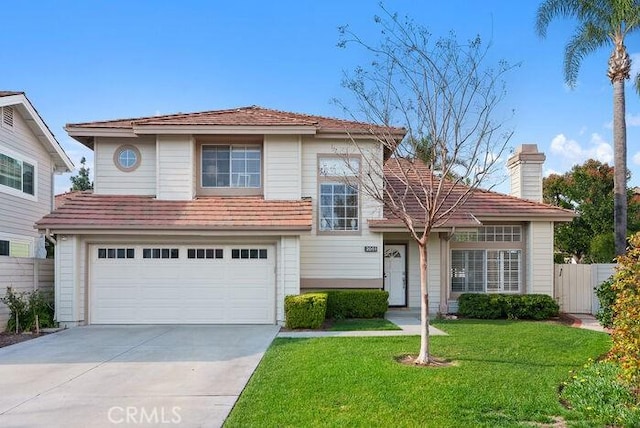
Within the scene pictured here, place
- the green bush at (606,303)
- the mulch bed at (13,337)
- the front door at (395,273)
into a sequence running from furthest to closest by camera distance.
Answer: the front door at (395,273) → the green bush at (606,303) → the mulch bed at (13,337)

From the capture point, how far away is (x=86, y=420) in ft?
17.9

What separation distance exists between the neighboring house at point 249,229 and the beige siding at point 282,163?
3 centimetres

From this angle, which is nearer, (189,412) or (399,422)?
(399,422)

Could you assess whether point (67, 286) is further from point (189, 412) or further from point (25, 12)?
point (189, 412)

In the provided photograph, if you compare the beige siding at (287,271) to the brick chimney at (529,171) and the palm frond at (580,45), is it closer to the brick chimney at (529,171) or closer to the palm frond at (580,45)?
the brick chimney at (529,171)

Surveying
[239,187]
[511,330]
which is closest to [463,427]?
[511,330]

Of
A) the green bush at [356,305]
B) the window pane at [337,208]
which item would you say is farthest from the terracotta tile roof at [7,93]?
the green bush at [356,305]

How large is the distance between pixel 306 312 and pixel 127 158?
22.6 ft

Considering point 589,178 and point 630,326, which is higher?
point 589,178

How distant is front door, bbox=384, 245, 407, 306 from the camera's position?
15.3m

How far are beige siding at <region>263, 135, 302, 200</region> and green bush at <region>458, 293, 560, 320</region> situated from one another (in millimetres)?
5952

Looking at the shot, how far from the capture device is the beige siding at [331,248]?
14.0 m

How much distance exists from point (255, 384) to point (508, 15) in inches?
352

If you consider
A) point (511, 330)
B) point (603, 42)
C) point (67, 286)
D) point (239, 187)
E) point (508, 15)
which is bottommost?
point (511, 330)
